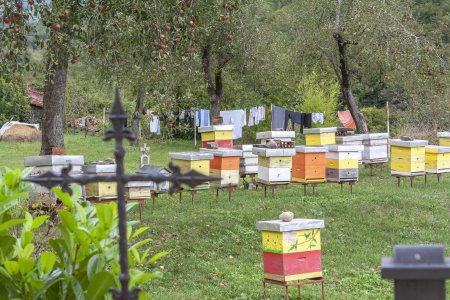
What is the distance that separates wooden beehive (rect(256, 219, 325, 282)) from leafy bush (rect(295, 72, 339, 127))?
783 inches

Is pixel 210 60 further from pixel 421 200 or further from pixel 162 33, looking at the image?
pixel 162 33

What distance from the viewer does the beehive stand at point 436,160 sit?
15.2 m

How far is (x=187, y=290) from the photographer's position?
7918 mm

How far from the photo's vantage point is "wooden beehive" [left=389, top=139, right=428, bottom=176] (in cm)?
1428

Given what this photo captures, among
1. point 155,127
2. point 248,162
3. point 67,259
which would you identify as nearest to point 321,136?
point 248,162

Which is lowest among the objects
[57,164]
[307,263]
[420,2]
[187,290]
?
[187,290]

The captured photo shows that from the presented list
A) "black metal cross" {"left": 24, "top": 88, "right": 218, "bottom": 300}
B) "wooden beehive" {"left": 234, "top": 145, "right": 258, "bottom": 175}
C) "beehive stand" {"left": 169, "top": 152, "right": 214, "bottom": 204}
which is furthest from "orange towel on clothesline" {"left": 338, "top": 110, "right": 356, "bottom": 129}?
"black metal cross" {"left": 24, "top": 88, "right": 218, "bottom": 300}

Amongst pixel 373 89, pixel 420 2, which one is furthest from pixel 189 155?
pixel 420 2

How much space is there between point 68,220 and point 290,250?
4.14 meters

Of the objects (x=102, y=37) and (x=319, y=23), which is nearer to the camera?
(x=102, y=37)

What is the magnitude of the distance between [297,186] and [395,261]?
13.0 meters

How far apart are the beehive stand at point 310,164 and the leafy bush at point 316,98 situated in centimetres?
1406

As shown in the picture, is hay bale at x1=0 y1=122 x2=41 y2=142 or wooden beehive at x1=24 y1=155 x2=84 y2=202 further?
hay bale at x1=0 y1=122 x2=41 y2=142

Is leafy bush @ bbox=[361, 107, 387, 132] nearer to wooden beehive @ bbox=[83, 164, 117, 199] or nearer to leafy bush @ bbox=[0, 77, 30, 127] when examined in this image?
leafy bush @ bbox=[0, 77, 30, 127]
